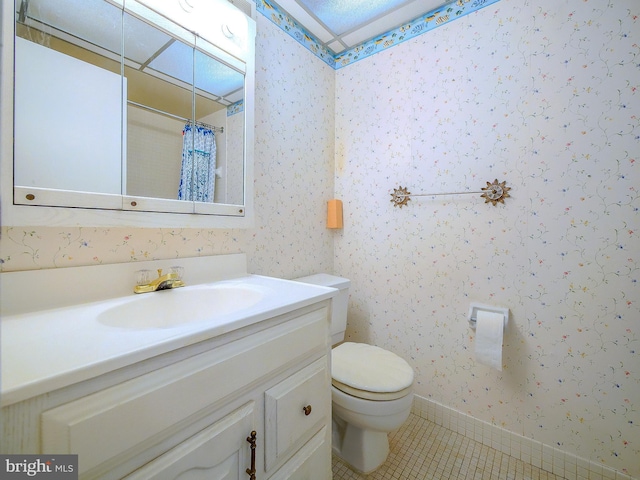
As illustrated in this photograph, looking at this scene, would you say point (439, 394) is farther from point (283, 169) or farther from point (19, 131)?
point (19, 131)

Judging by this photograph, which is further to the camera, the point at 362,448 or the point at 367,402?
the point at 362,448

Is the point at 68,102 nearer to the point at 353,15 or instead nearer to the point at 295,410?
the point at 295,410

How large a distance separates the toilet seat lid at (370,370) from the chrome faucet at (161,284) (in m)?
0.77

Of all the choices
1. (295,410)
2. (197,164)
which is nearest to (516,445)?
(295,410)

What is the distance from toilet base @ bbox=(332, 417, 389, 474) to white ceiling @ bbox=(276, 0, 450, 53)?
2154 mm

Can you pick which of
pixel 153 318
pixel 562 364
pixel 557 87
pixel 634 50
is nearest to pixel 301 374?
pixel 153 318

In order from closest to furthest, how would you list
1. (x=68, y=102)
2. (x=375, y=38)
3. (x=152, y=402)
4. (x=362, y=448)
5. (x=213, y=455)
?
(x=152, y=402)
(x=213, y=455)
(x=68, y=102)
(x=362, y=448)
(x=375, y=38)

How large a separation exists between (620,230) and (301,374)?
1391 millimetres

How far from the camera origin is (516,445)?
1299 millimetres

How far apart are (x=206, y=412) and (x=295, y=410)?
12.1 inches

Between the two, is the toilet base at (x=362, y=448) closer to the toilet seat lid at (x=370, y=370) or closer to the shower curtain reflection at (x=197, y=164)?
the toilet seat lid at (x=370, y=370)

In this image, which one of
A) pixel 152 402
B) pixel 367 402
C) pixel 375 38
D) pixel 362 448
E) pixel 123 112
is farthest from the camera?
pixel 375 38

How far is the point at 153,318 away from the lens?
862 millimetres

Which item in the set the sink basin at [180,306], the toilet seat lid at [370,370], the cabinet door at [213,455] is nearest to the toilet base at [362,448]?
the toilet seat lid at [370,370]
